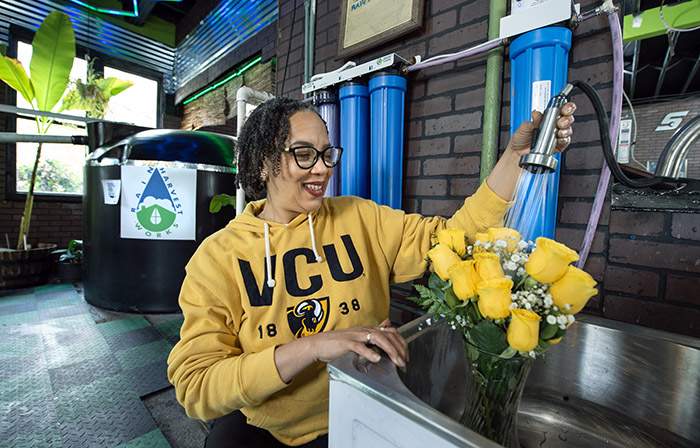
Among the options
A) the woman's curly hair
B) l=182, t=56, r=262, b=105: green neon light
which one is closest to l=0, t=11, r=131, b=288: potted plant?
l=182, t=56, r=262, b=105: green neon light

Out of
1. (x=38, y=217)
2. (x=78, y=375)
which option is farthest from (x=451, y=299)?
(x=38, y=217)

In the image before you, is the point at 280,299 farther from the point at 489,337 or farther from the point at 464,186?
the point at 464,186

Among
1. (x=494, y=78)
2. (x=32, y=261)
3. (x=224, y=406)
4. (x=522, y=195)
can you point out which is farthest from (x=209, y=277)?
(x=32, y=261)

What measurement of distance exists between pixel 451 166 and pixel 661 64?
3.49 ft

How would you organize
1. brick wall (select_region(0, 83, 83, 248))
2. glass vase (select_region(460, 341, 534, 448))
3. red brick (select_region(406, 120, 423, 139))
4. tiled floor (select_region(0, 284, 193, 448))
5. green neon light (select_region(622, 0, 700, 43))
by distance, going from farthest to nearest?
brick wall (select_region(0, 83, 83, 248)), red brick (select_region(406, 120, 423, 139)), tiled floor (select_region(0, 284, 193, 448)), green neon light (select_region(622, 0, 700, 43)), glass vase (select_region(460, 341, 534, 448))

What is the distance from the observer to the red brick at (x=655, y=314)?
0.97m

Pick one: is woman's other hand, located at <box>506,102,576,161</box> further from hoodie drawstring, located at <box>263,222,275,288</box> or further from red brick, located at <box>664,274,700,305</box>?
hoodie drawstring, located at <box>263,222,275,288</box>

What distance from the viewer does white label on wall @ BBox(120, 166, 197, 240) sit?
2.38 meters

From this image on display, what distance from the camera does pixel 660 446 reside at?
28.3 inches

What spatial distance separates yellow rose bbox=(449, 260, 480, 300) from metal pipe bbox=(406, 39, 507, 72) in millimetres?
1066

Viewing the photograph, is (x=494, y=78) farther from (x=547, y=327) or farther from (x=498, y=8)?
(x=547, y=327)

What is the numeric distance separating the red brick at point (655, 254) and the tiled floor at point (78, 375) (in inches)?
71.5

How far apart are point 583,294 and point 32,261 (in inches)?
175

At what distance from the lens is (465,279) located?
480mm
